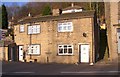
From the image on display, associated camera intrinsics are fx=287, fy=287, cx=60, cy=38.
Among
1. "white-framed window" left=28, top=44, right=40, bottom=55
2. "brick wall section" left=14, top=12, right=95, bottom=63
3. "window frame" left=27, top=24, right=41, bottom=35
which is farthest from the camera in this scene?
"window frame" left=27, top=24, right=41, bottom=35

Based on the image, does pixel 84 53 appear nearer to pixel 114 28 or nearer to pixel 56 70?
pixel 114 28

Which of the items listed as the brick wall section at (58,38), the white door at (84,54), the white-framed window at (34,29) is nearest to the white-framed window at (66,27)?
the brick wall section at (58,38)

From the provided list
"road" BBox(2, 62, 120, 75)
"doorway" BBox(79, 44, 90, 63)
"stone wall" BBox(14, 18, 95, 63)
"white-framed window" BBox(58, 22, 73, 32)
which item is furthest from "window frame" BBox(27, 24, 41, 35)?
"road" BBox(2, 62, 120, 75)

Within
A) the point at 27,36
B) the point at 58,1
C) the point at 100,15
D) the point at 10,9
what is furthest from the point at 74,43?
the point at 10,9

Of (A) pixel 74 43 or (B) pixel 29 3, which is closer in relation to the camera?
(A) pixel 74 43

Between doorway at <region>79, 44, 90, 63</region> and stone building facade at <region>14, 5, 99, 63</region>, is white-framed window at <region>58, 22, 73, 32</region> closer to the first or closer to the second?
stone building facade at <region>14, 5, 99, 63</region>

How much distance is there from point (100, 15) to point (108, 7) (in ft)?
68.6

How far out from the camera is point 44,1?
6838 cm

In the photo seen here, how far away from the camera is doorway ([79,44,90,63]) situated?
3366 centimetres

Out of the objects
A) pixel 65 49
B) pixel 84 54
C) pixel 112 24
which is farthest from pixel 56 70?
pixel 112 24

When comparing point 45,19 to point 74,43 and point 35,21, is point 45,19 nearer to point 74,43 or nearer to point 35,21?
point 35,21

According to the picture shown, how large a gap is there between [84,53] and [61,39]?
12.5 ft

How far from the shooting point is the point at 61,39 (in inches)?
1415

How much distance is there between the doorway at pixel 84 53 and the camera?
33.7m
